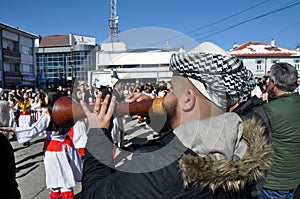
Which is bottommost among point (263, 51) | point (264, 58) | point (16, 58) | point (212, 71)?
point (212, 71)

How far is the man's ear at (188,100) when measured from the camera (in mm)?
1123

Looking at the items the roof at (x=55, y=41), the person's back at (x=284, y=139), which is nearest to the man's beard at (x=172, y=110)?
the person's back at (x=284, y=139)

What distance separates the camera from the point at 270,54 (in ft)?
131

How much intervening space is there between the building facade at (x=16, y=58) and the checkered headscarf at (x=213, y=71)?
134 ft

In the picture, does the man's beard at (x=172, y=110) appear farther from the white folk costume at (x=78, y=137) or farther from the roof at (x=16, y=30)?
the roof at (x=16, y=30)

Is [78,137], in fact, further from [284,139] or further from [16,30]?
[16,30]

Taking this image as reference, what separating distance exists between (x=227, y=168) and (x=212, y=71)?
1.28ft

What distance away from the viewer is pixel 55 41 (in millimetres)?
69188

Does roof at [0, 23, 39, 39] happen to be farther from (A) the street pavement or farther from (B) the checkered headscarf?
(B) the checkered headscarf

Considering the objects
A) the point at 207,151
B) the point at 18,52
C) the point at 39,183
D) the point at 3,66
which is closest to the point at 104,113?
the point at 207,151

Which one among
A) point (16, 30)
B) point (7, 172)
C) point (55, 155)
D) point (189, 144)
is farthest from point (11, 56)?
point (189, 144)

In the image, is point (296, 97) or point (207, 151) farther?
point (296, 97)

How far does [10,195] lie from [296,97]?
8.48 feet

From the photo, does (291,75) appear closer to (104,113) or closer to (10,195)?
(104,113)
